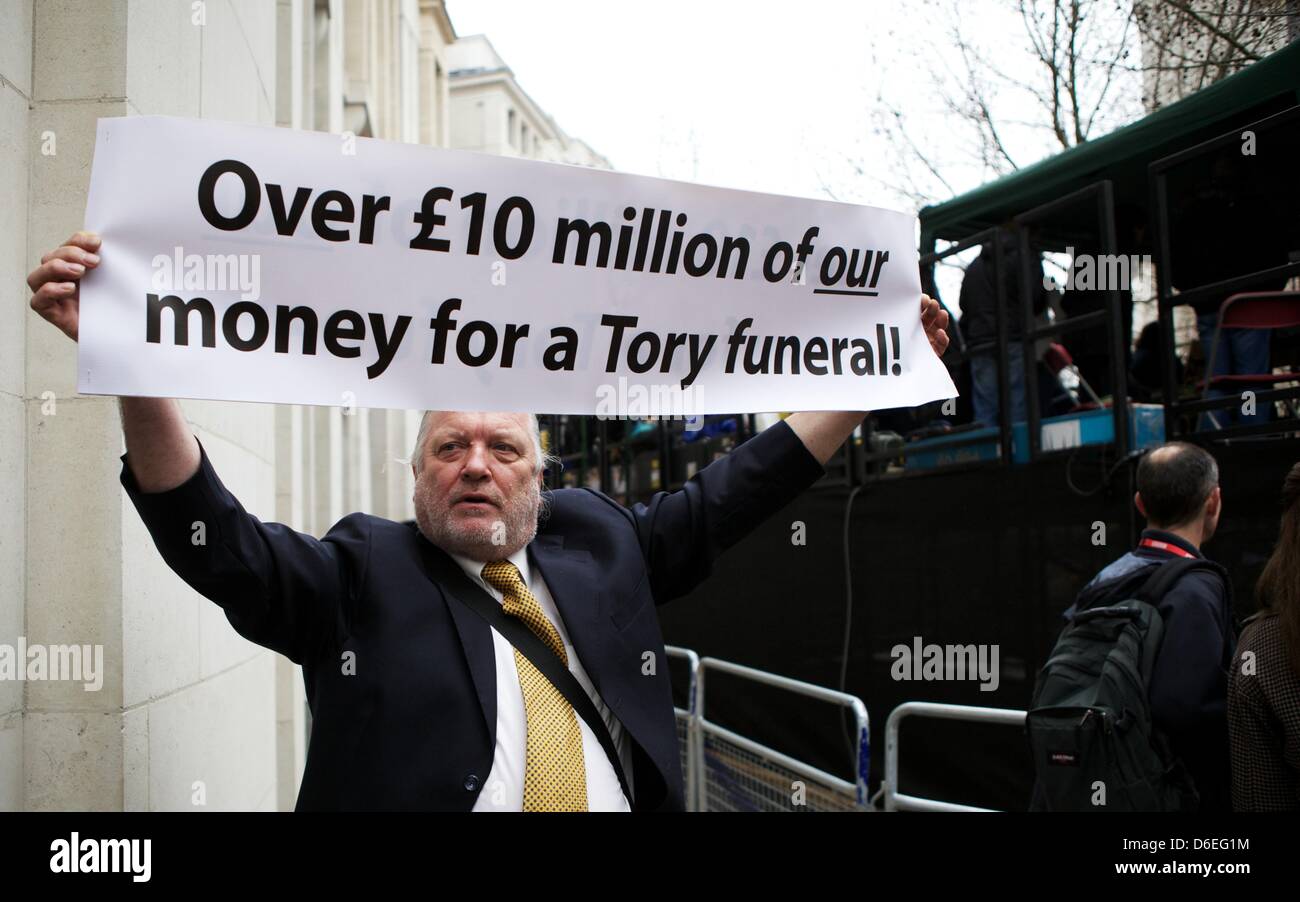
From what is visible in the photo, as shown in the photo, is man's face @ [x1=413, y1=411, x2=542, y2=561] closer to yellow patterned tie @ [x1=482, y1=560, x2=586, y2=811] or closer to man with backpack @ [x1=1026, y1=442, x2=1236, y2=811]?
yellow patterned tie @ [x1=482, y1=560, x2=586, y2=811]

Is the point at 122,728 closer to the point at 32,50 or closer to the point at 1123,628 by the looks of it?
the point at 32,50

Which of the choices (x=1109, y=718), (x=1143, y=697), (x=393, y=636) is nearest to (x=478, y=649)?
(x=393, y=636)

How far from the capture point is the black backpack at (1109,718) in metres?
2.79

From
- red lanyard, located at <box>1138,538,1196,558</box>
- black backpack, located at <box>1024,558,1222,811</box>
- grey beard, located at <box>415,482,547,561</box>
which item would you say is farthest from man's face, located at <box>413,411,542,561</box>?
red lanyard, located at <box>1138,538,1196,558</box>

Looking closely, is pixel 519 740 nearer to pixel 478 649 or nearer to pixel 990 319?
pixel 478 649

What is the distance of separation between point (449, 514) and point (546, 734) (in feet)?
1.66

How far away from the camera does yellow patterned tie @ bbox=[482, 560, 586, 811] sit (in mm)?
2014

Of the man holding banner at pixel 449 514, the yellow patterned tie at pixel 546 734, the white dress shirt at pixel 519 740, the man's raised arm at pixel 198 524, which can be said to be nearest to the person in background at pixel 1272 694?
the man holding banner at pixel 449 514

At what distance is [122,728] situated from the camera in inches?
101

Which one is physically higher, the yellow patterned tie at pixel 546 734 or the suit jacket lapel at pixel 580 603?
the suit jacket lapel at pixel 580 603

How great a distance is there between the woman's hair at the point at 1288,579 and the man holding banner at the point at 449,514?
3.37ft

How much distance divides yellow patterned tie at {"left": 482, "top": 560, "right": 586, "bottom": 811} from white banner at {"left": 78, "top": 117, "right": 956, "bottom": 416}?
0.44 metres

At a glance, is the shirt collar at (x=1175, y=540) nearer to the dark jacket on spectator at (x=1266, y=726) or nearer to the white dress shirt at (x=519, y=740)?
the dark jacket on spectator at (x=1266, y=726)
